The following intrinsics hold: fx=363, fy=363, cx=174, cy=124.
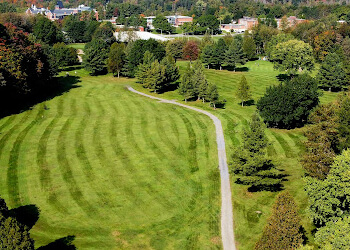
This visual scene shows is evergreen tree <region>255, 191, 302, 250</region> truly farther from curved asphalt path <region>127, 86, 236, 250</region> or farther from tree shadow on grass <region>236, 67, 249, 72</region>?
tree shadow on grass <region>236, 67, 249, 72</region>

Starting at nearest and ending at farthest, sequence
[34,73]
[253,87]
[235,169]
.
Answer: [235,169], [34,73], [253,87]

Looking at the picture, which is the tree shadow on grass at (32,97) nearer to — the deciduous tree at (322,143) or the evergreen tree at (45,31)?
the evergreen tree at (45,31)

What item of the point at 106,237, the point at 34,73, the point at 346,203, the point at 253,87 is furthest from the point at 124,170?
the point at 253,87

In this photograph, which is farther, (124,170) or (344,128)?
(124,170)

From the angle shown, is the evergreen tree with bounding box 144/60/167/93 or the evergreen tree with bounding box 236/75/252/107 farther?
the evergreen tree with bounding box 144/60/167/93

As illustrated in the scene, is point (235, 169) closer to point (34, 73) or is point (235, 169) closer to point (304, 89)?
point (304, 89)

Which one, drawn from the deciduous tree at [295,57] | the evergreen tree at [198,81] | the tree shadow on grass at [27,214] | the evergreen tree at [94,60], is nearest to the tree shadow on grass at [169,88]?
the evergreen tree at [198,81]

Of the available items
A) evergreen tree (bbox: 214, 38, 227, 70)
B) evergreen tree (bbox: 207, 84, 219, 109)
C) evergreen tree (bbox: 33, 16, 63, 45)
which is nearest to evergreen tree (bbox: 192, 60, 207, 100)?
evergreen tree (bbox: 207, 84, 219, 109)

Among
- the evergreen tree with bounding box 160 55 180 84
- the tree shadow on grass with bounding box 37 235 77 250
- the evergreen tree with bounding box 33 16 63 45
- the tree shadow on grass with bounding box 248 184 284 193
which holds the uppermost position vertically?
the evergreen tree with bounding box 33 16 63 45
